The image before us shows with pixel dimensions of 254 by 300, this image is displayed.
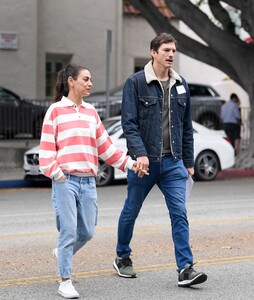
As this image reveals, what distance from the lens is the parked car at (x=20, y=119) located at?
21.8m

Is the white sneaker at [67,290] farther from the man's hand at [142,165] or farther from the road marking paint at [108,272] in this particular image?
the man's hand at [142,165]

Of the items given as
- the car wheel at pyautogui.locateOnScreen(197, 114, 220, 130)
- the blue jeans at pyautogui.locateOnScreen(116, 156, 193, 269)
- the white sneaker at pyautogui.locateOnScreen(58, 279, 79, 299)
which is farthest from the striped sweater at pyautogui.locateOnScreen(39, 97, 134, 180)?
the car wheel at pyautogui.locateOnScreen(197, 114, 220, 130)

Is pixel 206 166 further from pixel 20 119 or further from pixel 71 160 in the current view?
pixel 71 160

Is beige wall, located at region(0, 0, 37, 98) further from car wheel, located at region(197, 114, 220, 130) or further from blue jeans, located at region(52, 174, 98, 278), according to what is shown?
blue jeans, located at region(52, 174, 98, 278)

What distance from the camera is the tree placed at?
19.8 m

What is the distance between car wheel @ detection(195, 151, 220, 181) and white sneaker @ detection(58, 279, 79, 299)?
37.3 ft

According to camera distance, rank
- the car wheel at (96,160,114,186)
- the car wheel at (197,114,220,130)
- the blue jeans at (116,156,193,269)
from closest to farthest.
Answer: the blue jeans at (116,156,193,269)
the car wheel at (96,160,114,186)
the car wheel at (197,114,220,130)

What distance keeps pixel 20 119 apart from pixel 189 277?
1550cm

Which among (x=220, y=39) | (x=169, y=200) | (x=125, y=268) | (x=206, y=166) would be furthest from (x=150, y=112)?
(x=220, y=39)

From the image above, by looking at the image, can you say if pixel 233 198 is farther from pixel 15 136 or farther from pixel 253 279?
pixel 15 136

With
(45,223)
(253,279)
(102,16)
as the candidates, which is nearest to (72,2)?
(102,16)

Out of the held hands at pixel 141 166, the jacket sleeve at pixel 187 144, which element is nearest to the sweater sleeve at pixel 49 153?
the held hands at pixel 141 166

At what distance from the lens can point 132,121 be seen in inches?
288

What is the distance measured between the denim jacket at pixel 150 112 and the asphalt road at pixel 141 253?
3.81ft
